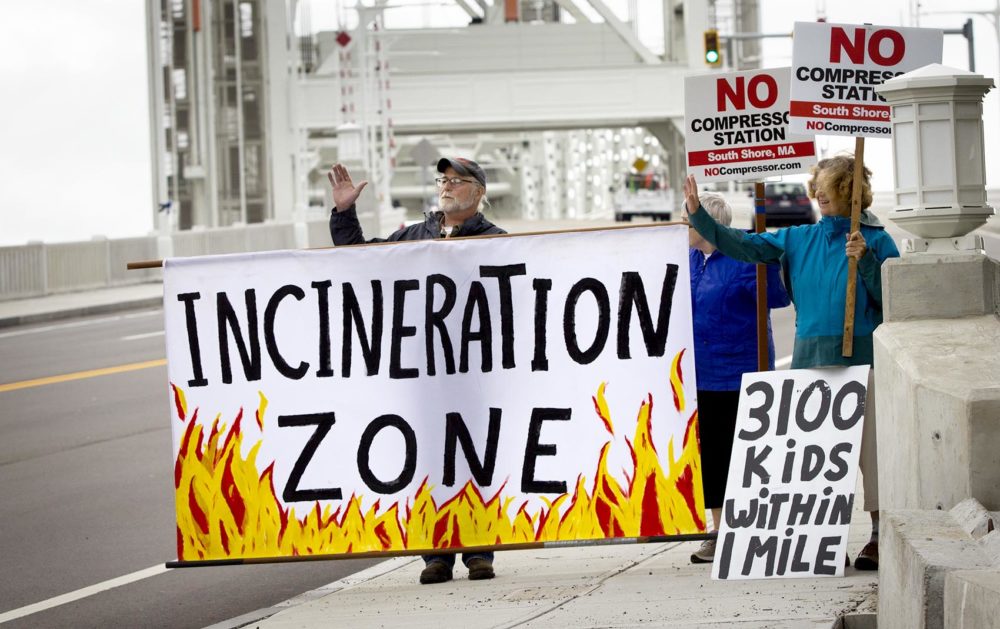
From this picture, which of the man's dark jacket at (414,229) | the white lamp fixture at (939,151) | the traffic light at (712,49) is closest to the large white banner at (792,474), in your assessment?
the white lamp fixture at (939,151)

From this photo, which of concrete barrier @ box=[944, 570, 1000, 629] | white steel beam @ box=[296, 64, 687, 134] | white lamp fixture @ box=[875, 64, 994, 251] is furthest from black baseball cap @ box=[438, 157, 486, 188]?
white steel beam @ box=[296, 64, 687, 134]

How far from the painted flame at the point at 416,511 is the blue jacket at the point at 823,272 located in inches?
24.2

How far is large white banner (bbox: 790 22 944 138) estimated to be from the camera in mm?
7281

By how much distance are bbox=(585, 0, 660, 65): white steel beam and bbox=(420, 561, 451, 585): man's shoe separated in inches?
2047

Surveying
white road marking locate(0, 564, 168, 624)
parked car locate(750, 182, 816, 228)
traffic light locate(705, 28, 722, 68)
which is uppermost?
traffic light locate(705, 28, 722, 68)

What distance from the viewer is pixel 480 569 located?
23.8 ft

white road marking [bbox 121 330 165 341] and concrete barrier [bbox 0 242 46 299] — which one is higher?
concrete barrier [bbox 0 242 46 299]

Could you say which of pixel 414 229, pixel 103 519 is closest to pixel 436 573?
pixel 414 229

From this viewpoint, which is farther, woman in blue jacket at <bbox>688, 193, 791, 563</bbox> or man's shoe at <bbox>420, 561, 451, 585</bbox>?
woman in blue jacket at <bbox>688, 193, 791, 563</bbox>

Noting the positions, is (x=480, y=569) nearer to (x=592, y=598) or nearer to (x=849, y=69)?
(x=592, y=598)

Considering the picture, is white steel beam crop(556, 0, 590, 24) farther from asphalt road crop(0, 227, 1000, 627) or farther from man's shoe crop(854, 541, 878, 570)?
man's shoe crop(854, 541, 878, 570)

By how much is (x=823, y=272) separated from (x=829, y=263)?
0.05m

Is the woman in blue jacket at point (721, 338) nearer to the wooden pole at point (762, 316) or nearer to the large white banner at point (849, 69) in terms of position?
the wooden pole at point (762, 316)

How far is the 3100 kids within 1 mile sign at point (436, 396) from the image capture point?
6.79 metres
